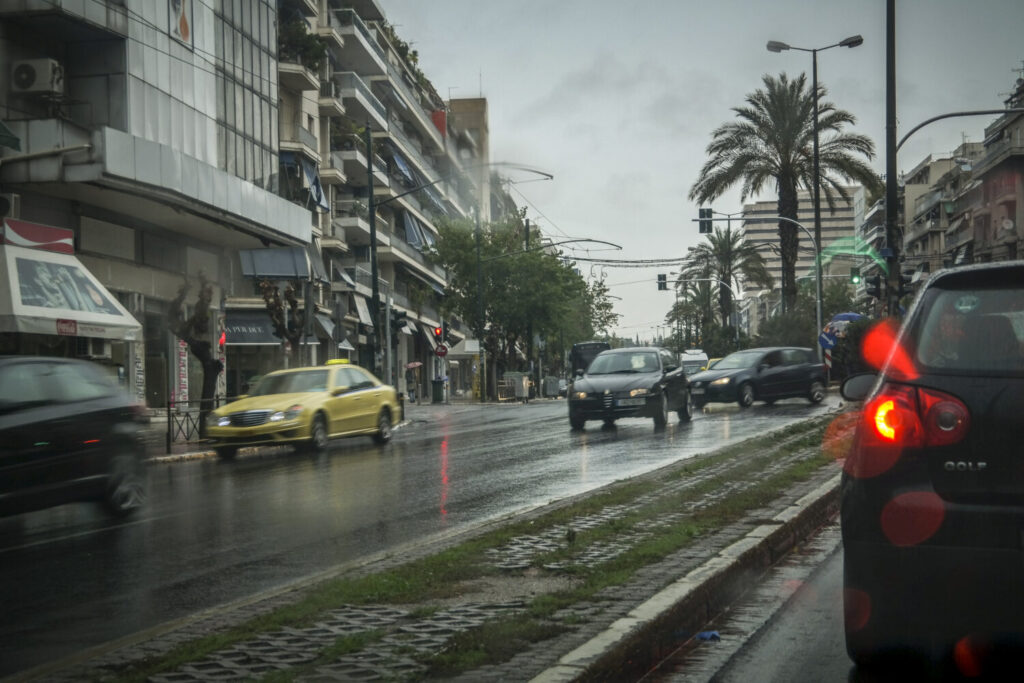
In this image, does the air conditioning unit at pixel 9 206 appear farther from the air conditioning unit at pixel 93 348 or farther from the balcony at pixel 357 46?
the balcony at pixel 357 46

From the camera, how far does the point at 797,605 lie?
624 cm

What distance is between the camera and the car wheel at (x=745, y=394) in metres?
31.2

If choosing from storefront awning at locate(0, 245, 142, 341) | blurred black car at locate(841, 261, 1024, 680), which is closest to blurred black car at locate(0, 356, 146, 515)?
blurred black car at locate(841, 261, 1024, 680)

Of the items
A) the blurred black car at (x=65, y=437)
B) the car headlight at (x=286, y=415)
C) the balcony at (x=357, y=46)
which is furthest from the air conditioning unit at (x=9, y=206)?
the balcony at (x=357, y=46)

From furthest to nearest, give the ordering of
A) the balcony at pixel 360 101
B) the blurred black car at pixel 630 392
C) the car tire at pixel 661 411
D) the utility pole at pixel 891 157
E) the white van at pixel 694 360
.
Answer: the white van at pixel 694 360, the balcony at pixel 360 101, the car tire at pixel 661 411, the blurred black car at pixel 630 392, the utility pole at pixel 891 157

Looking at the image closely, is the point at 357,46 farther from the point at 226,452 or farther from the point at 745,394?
the point at 226,452

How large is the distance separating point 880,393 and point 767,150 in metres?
40.3

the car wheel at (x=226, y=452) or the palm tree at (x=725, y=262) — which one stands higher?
the palm tree at (x=725, y=262)

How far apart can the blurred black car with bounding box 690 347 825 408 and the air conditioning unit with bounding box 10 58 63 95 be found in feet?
56.5

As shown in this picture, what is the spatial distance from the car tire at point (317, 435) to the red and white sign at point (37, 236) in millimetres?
8239

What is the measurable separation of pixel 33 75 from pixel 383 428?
10672 mm

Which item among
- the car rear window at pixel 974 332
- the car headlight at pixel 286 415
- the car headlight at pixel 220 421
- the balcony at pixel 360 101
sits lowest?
the car headlight at pixel 220 421

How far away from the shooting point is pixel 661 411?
930 inches

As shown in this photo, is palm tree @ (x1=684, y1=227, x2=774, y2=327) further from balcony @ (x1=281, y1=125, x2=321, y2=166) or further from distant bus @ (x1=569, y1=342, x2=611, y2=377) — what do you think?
balcony @ (x1=281, y1=125, x2=321, y2=166)
